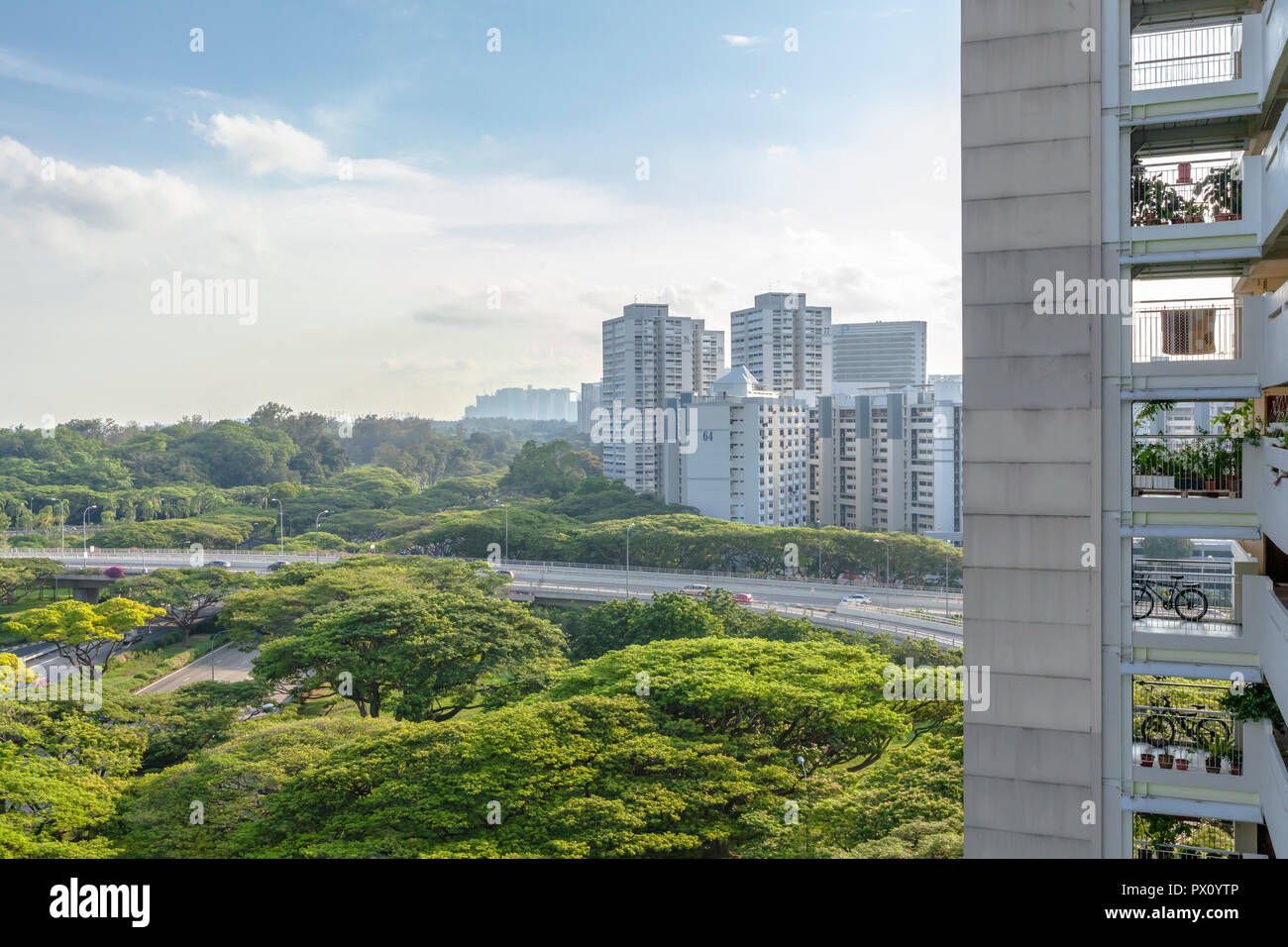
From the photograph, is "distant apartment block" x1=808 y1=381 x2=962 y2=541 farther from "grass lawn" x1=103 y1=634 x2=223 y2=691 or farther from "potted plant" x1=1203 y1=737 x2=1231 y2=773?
"potted plant" x1=1203 y1=737 x2=1231 y2=773

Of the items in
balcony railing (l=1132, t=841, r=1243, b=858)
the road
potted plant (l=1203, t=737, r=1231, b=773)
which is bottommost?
the road

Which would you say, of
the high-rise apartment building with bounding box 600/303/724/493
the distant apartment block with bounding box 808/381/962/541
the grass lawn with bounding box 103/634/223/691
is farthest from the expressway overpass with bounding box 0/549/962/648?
the high-rise apartment building with bounding box 600/303/724/493

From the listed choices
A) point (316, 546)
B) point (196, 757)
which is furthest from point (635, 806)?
point (316, 546)

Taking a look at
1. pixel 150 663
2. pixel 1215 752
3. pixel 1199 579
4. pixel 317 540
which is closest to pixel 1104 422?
pixel 1199 579

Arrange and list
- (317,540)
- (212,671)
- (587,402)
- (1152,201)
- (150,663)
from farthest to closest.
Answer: (587,402) → (317,540) → (150,663) → (212,671) → (1152,201)

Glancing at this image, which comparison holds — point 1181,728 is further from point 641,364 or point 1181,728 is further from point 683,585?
point 641,364
